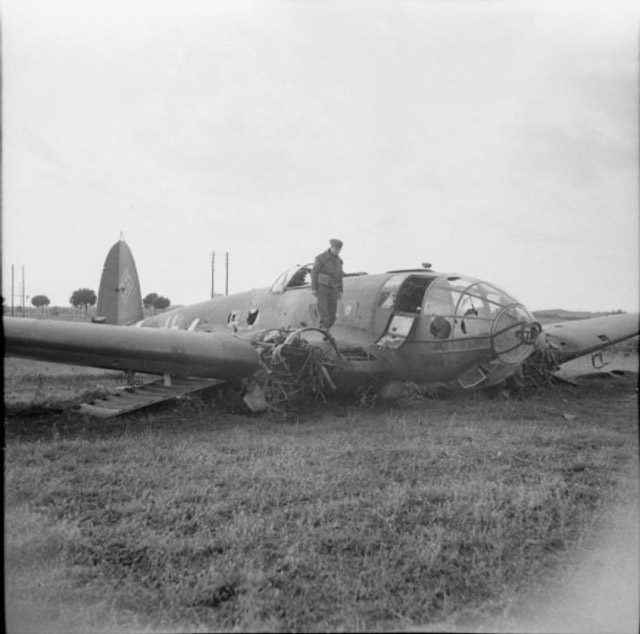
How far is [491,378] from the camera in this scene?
882 cm

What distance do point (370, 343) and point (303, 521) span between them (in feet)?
19.2

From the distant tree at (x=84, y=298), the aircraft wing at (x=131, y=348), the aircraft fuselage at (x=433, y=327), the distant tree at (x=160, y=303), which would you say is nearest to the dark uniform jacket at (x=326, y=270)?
the aircraft fuselage at (x=433, y=327)

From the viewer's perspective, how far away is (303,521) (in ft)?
12.4

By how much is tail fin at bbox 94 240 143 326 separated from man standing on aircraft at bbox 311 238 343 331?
9302mm

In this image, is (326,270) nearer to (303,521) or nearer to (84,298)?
(303,521)

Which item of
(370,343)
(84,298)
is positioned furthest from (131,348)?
(84,298)

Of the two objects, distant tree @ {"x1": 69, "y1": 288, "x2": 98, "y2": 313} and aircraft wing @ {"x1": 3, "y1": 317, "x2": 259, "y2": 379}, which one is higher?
distant tree @ {"x1": 69, "y1": 288, "x2": 98, "y2": 313}

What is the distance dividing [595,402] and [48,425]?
7848 millimetres

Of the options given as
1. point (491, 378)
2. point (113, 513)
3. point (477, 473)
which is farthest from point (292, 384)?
point (113, 513)

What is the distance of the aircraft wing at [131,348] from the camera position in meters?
7.10

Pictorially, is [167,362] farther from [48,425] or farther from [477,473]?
[477,473]

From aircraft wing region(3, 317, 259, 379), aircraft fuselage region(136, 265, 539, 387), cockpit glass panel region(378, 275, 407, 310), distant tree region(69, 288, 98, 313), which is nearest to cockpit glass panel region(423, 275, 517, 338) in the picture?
aircraft fuselage region(136, 265, 539, 387)

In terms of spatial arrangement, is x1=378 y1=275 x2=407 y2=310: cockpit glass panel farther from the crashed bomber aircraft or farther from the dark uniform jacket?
the dark uniform jacket

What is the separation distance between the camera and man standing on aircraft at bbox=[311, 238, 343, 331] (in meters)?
9.59
